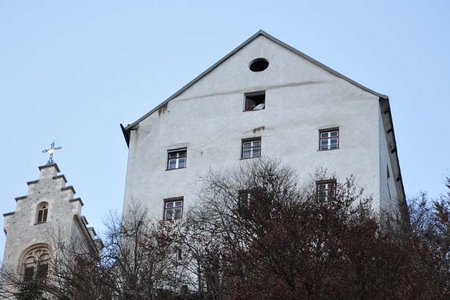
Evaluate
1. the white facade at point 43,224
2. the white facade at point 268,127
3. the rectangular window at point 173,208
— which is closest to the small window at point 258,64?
the white facade at point 268,127

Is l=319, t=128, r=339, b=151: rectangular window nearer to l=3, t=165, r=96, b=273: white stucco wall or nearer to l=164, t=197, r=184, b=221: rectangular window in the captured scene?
l=164, t=197, r=184, b=221: rectangular window

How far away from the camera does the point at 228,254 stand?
4247 centimetres

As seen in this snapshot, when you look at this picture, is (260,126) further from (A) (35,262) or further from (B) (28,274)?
(B) (28,274)

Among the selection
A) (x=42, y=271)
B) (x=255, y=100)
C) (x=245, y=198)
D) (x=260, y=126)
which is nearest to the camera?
(x=245, y=198)

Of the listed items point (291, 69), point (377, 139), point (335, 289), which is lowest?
point (335, 289)

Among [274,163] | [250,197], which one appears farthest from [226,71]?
[250,197]

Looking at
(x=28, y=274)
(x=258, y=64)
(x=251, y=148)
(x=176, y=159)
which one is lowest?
(x=28, y=274)

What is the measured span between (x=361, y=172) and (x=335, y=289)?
16375 mm

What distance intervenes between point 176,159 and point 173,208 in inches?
105

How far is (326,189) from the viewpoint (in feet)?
163

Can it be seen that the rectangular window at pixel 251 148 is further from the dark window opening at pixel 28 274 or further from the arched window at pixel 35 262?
the dark window opening at pixel 28 274

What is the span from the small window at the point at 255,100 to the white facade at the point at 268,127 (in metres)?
0.22

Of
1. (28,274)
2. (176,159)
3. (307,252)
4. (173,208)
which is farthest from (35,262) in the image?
(307,252)

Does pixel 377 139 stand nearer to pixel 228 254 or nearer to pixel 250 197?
pixel 250 197
